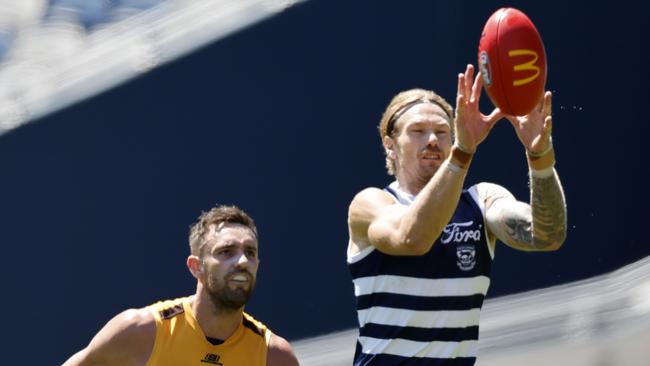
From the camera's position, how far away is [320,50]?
5477mm

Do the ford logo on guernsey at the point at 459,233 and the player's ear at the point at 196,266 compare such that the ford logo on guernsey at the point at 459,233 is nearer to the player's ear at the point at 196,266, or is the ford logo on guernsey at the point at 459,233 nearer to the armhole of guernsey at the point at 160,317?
the player's ear at the point at 196,266

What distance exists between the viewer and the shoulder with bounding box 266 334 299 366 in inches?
165

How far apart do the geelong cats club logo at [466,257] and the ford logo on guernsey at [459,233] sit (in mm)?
21

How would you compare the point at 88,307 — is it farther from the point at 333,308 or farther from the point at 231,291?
the point at 231,291

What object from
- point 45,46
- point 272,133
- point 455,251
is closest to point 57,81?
point 45,46

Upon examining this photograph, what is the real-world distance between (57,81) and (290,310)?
1610 mm

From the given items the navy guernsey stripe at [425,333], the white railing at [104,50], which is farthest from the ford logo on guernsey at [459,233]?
the white railing at [104,50]

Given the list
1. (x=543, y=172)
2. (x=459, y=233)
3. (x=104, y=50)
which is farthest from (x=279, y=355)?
(x=104, y=50)

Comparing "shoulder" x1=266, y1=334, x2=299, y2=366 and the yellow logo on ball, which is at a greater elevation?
the yellow logo on ball

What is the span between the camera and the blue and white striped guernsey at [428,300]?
3.34 m

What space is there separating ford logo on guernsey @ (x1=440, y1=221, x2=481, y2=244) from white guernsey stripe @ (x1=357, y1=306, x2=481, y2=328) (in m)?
0.19

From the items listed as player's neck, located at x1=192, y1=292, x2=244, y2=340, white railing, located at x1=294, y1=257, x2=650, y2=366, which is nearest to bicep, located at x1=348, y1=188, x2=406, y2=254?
player's neck, located at x1=192, y1=292, x2=244, y2=340

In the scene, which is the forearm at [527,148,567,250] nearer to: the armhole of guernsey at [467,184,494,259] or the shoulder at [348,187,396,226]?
the armhole of guernsey at [467,184,494,259]

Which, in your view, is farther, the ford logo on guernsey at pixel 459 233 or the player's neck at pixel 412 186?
the player's neck at pixel 412 186
